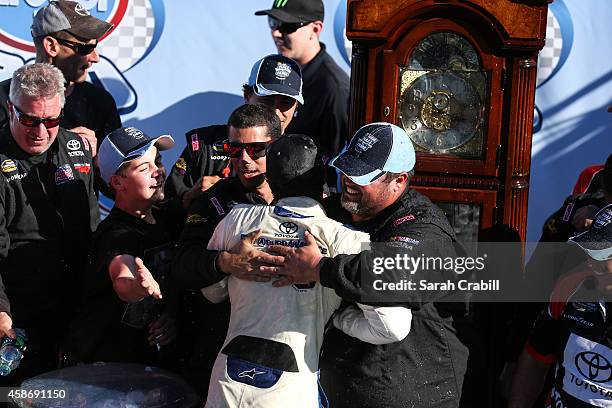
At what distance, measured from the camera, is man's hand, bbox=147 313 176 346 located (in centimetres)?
306

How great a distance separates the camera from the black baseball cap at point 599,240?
2697 millimetres

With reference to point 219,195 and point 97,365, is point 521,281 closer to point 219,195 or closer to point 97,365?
point 219,195

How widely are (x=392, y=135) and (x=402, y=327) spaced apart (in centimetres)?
62

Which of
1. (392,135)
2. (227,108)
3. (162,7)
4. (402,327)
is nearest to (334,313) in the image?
(402,327)

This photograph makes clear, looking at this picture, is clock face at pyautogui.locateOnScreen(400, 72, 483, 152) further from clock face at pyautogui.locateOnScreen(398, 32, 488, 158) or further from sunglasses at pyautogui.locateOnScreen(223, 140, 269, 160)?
sunglasses at pyautogui.locateOnScreen(223, 140, 269, 160)

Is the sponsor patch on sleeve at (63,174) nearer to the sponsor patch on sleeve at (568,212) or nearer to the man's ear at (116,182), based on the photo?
the man's ear at (116,182)

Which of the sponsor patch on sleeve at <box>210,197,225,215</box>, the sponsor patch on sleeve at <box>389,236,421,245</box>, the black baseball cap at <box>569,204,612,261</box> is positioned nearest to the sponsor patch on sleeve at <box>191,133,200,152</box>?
the sponsor patch on sleeve at <box>210,197,225,215</box>

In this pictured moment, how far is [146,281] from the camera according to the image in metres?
2.76

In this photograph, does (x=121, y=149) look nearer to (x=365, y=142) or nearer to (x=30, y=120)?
(x=30, y=120)

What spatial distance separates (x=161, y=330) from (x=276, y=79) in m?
1.30

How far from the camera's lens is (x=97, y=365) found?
2992 millimetres

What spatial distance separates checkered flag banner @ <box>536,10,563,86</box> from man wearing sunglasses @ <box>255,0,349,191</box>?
3.36ft

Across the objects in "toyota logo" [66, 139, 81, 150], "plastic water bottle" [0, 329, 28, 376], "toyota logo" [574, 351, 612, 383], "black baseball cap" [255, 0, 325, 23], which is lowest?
"plastic water bottle" [0, 329, 28, 376]

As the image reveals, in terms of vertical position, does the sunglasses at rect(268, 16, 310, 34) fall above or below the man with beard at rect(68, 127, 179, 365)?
above
